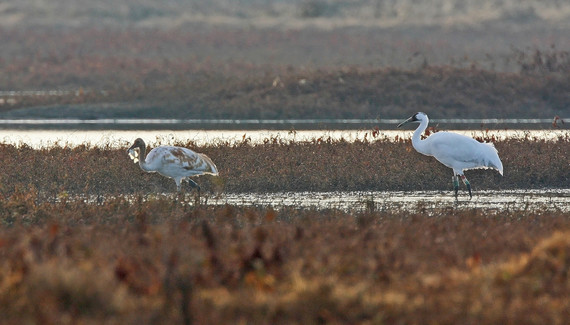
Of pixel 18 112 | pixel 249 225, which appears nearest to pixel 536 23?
pixel 18 112

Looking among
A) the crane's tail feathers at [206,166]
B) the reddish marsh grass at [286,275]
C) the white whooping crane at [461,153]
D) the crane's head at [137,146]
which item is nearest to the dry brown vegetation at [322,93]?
the white whooping crane at [461,153]

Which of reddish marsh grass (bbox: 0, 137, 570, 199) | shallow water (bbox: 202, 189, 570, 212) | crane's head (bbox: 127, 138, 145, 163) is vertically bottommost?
shallow water (bbox: 202, 189, 570, 212)

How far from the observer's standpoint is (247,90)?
31.0 m

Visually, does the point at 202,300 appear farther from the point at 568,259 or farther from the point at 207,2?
the point at 207,2

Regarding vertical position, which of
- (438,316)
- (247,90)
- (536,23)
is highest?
(536,23)

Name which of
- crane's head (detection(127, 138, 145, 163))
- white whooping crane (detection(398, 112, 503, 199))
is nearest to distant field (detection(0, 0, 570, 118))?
white whooping crane (detection(398, 112, 503, 199))

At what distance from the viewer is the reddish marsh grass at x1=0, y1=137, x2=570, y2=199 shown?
46.8 feet

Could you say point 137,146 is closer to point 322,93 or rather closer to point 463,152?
point 463,152

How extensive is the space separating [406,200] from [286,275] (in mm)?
6720

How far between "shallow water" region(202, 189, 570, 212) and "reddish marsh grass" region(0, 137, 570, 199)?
0.39 m

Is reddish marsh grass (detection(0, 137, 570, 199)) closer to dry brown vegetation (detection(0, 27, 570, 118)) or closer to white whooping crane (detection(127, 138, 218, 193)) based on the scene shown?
white whooping crane (detection(127, 138, 218, 193))

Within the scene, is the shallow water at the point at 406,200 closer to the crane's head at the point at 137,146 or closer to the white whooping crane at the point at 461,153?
the white whooping crane at the point at 461,153

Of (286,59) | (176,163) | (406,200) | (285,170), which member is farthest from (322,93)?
(286,59)

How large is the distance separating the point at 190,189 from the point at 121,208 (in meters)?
3.69
